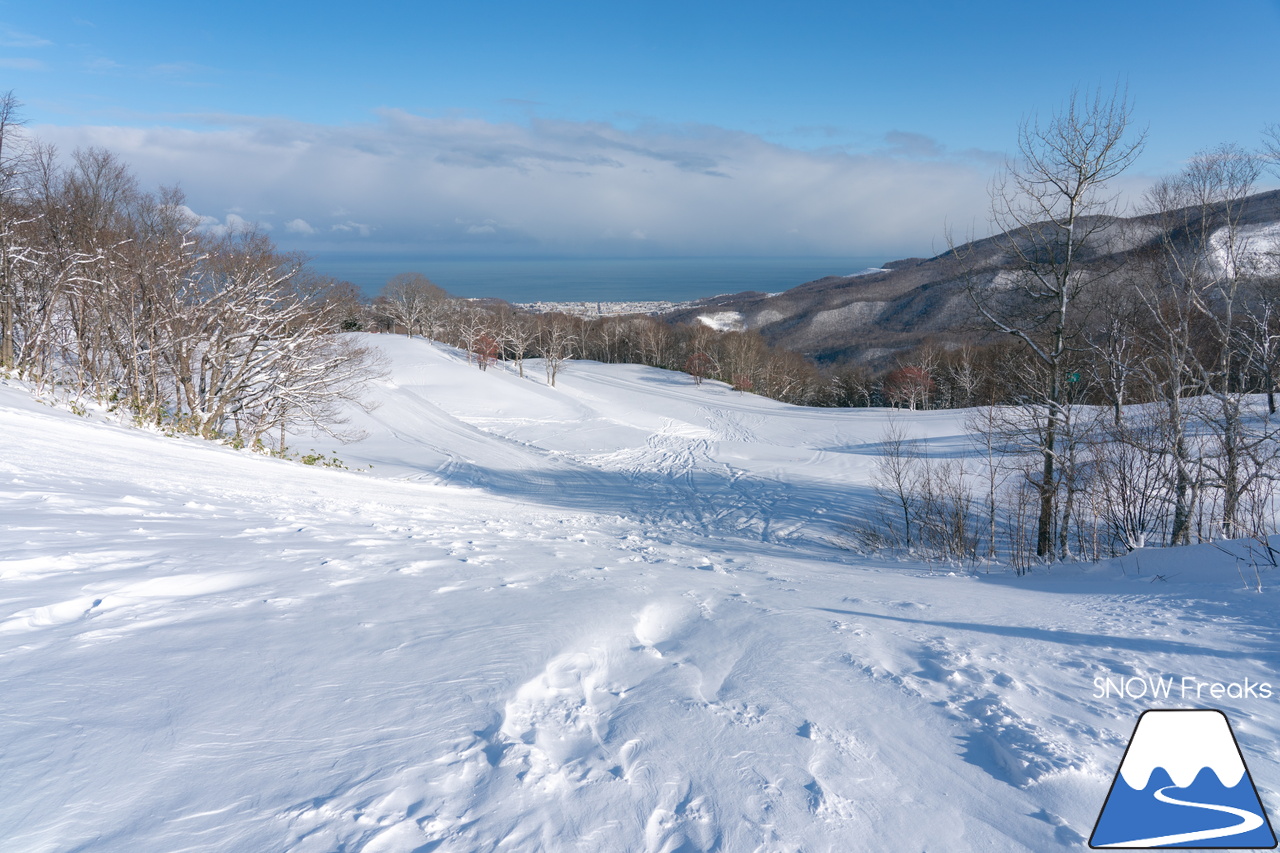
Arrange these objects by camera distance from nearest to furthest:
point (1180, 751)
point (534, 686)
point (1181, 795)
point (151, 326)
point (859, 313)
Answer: point (1181, 795)
point (1180, 751)
point (534, 686)
point (151, 326)
point (859, 313)

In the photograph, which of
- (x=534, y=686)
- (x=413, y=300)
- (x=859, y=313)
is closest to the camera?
(x=534, y=686)

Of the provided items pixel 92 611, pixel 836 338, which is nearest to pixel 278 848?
pixel 92 611

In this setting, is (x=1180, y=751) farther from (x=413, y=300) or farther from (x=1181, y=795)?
(x=413, y=300)

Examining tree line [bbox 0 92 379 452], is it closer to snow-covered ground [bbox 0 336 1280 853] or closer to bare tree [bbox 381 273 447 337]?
snow-covered ground [bbox 0 336 1280 853]

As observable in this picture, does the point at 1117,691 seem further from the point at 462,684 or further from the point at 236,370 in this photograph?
the point at 236,370

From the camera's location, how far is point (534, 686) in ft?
10.8

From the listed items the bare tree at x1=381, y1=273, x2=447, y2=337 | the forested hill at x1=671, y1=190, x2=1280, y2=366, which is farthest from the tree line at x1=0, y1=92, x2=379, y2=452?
the forested hill at x1=671, y1=190, x2=1280, y2=366

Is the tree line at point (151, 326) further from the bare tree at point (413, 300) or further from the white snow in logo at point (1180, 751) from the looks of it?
the bare tree at point (413, 300)

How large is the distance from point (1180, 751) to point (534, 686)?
2887 millimetres

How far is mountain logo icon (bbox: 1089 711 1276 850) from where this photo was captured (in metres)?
2.20

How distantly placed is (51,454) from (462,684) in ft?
26.7

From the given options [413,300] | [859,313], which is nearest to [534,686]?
[413,300]

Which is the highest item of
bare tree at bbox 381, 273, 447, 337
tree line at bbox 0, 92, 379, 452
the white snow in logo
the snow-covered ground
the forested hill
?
the forested hill

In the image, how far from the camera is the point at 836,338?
114 m
